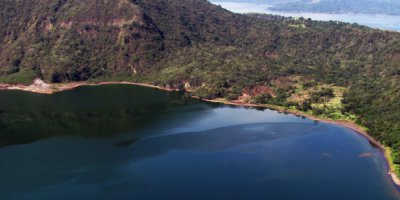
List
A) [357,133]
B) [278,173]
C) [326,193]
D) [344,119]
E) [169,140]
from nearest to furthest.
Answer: [326,193]
[278,173]
[169,140]
[357,133]
[344,119]

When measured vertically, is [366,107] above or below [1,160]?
above

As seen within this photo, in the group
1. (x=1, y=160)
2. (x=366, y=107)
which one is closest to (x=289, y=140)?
(x=366, y=107)

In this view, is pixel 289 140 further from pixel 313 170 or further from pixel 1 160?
pixel 1 160

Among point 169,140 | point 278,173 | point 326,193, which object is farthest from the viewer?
point 169,140

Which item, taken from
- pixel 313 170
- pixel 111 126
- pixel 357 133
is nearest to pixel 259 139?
pixel 313 170

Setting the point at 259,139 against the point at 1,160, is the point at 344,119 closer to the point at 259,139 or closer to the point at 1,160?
the point at 259,139

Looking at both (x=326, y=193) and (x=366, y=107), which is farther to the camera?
(x=366, y=107)
